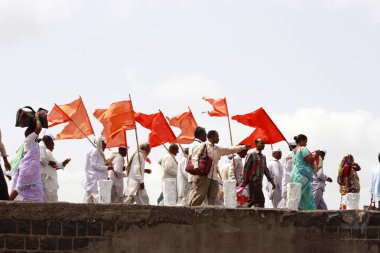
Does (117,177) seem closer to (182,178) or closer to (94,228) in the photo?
(182,178)

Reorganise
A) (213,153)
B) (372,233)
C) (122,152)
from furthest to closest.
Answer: (122,152)
(213,153)
(372,233)

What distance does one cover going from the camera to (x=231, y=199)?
616 inches

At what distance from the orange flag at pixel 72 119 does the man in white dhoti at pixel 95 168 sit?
226 centimetres

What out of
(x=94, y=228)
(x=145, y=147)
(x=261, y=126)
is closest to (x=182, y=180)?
(x=145, y=147)

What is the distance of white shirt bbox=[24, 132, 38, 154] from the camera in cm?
1391

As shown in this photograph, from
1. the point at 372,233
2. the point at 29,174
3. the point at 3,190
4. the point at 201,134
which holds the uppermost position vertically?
the point at 201,134

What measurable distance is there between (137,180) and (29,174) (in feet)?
15.7

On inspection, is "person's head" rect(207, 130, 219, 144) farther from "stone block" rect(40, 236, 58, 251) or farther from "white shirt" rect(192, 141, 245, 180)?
"stone block" rect(40, 236, 58, 251)

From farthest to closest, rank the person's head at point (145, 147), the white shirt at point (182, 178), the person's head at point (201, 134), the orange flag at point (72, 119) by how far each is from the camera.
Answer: the orange flag at point (72, 119), the person's head at point (145, 147), the white shirt at point (182, 178), the person's head at point (201, 134)

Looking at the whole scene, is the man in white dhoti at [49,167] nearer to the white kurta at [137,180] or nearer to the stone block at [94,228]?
the white kurta at [137,180]

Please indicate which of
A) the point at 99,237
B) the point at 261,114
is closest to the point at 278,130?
the point at 261,114

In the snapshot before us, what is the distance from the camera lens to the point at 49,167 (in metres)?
17.0

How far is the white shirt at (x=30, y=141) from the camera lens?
13.9 meters


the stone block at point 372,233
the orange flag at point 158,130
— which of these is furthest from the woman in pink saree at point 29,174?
the orange flag at point 158,130
